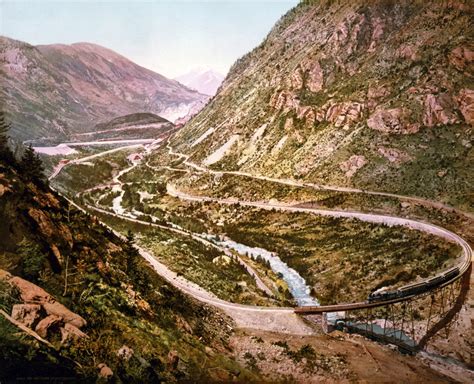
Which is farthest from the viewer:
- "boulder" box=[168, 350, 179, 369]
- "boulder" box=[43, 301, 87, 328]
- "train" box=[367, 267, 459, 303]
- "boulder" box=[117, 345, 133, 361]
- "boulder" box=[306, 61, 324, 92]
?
"boulder" box=[306, 61, 324, 92]

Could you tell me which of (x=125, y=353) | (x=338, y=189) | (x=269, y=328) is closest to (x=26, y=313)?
(x=125, y=353)

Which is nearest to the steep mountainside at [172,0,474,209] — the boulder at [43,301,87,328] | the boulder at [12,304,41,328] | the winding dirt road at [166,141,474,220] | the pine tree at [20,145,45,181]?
the winding dirt road at [166,141,474,220]

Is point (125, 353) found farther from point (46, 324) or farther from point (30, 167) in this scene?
point (30, 167)

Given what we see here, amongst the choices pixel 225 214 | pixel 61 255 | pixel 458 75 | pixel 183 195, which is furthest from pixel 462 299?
pixel 183 195

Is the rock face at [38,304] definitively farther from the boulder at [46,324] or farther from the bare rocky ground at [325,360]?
the bare rocky ground at [325,360]

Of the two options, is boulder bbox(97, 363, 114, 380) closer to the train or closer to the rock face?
the rock face

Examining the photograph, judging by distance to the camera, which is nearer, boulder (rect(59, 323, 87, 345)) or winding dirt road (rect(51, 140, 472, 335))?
boulder (rect(59, 323, 87, 345))
